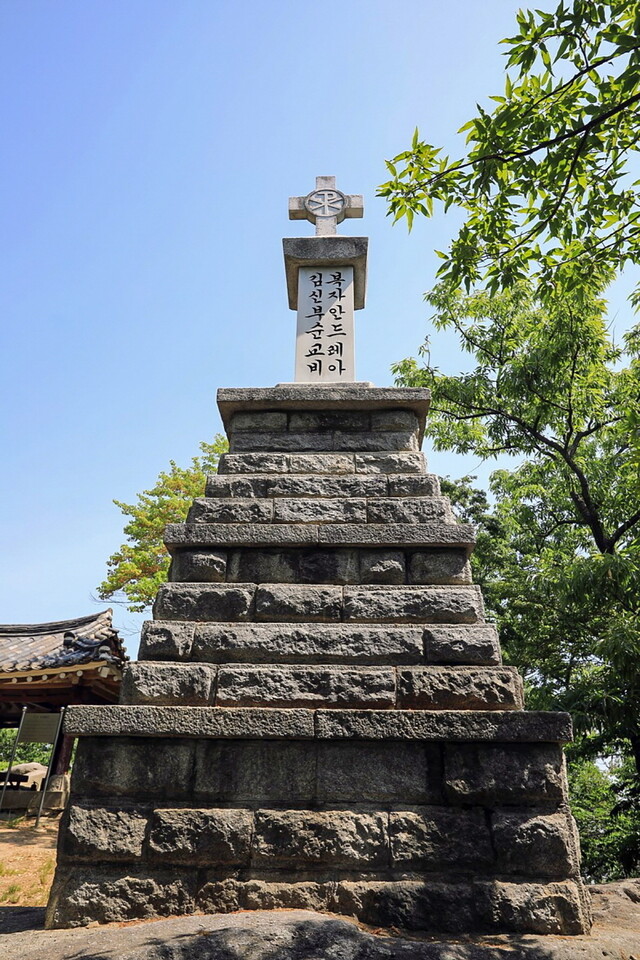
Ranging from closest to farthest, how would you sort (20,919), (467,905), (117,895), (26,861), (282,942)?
1. (282,942)
2. (467,905)
3. (117,895)
4. (20,919)
5. (26,861)

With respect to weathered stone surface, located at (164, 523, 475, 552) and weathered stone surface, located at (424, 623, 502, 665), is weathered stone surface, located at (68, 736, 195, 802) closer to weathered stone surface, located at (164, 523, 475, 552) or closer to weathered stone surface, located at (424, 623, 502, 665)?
weathered stone surface, located at (164, 523, 475, 552)

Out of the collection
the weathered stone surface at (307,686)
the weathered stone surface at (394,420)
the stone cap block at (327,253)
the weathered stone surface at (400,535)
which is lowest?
the weathered stone surface at (307,686)

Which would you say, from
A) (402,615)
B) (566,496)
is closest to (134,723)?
(402,615)

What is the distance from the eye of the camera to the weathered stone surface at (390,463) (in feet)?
16.4

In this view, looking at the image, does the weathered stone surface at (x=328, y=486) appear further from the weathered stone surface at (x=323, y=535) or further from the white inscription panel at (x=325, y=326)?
the white inscription panel at (x=325, y=326)

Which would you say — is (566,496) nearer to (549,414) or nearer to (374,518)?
(549,414)

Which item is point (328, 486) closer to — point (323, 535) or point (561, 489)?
point (323, 535)

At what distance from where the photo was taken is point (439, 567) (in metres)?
4.35

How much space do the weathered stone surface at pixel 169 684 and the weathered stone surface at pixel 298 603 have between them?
54cm

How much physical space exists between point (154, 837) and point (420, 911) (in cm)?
143

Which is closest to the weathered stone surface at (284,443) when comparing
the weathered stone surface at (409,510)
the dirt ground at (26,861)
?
the weathered stone surface at (409,510)

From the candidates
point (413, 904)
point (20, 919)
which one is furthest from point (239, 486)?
point (20, 919)

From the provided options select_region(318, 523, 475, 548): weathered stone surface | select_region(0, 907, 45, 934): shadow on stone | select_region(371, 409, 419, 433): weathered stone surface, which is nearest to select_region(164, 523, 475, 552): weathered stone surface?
select_region(318, 523, 475, 548): weathered stone surface

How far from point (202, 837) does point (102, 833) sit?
55 centimetres
